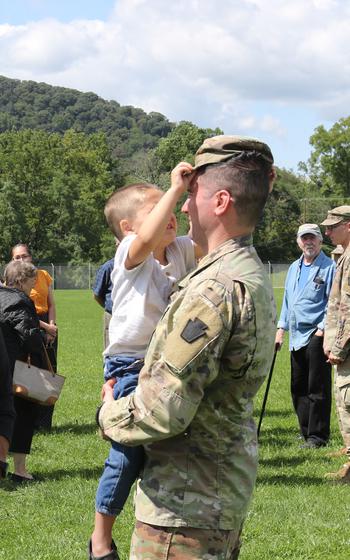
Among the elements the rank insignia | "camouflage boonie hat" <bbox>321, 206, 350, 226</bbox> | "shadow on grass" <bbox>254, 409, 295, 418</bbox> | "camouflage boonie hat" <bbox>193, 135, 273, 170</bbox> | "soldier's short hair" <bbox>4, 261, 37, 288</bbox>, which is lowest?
"shadow on grass" <bbox>254, 409, 295, 418</bbox>

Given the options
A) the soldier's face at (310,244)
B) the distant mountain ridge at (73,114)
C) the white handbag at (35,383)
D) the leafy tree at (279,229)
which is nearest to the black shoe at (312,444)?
the soldier's face at (310,244)

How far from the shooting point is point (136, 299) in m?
3.73

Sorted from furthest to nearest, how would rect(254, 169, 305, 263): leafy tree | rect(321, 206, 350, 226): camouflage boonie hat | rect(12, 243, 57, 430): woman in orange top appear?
rect(254, 169, 305, 263): leafy tree → rect(12, 243, 57, 430): woman in orange top → rect(321, 206, 350, 226): camouflage boonie hat

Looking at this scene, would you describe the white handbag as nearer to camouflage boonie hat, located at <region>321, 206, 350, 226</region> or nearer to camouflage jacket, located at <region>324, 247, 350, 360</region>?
camouflage jacket, located at <region>324, 247, 350, 360</region>

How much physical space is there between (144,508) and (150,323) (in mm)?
1087

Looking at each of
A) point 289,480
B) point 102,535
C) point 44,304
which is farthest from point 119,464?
point 44,304

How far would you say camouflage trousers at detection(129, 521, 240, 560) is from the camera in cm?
278

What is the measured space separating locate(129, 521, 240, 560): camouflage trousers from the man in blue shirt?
266 inches

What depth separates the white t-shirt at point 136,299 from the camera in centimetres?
372

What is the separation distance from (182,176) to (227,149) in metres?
0.21

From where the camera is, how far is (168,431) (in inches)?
105

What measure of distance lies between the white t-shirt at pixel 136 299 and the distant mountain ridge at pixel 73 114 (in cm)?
15616

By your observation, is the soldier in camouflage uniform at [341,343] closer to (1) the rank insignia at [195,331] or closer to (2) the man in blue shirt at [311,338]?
(2) the man in blue shirt at [311,338]

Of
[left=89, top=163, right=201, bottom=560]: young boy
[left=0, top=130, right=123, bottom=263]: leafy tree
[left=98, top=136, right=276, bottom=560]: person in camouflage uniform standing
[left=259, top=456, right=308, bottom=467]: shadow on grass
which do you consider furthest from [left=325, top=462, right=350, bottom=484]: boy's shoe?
[left=0, top=130, right=123, bottom=263]: leafy tree
